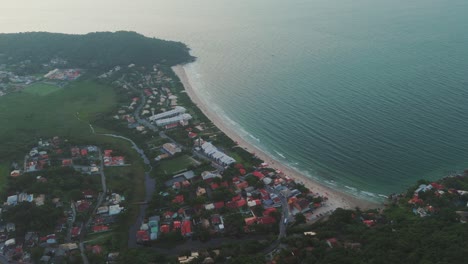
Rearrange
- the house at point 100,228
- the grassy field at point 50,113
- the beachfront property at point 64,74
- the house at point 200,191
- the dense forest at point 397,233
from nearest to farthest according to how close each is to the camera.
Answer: the dense forest at point 397,233 < the house at point 100,228 < the house at point 200,191 < the grassy field at point 50,113 < the beachfront property at point 64,74

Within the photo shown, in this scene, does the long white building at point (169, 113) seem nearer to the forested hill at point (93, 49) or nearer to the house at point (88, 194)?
the house at point (88, 194)

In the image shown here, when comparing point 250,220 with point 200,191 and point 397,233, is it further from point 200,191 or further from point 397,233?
point 397,233

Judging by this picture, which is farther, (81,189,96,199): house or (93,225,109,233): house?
(81,189,96,199): house

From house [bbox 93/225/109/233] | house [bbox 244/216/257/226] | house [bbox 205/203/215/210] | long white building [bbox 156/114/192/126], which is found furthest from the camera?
long white building [bbox 156/114/192/126]

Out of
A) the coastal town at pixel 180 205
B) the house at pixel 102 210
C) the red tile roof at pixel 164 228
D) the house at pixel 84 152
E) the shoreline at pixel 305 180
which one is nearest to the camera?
the coastal town at pixel 180 205

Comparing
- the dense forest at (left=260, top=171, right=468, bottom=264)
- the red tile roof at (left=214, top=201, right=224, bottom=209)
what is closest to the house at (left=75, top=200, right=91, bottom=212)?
the red tile roof at (left=214, top=201, right=224, bottom=209)

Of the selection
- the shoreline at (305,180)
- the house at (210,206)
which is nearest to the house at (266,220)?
the shoreline at (305,180)

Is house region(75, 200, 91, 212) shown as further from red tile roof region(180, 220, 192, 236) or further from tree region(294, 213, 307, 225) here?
tree region(294, 213, 307, 225)
